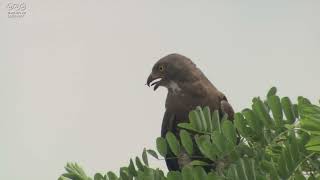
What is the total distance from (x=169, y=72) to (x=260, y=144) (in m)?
1.94

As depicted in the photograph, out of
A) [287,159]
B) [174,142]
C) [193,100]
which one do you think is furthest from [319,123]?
[193,100]

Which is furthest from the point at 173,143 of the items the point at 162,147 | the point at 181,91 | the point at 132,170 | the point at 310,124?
the point at 181,91

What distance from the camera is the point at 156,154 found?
1718mm

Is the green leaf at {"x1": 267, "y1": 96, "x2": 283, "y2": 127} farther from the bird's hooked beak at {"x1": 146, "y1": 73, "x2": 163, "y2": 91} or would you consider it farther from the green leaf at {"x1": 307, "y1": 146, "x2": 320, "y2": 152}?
the bird's hooked beak at {"x1": 146, "y1": 73, "x2": 163, "y2": 91}

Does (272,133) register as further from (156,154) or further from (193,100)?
(193,100)

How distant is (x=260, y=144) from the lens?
139cm

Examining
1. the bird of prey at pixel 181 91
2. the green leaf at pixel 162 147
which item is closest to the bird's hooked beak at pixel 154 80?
the bird of prey at pixel 181 91

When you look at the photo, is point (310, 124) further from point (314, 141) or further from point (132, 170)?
point (132, 170)

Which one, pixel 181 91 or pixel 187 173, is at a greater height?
pixel 181 91

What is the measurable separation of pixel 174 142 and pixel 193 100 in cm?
157

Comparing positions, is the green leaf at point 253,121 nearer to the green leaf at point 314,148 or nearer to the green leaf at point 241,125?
the green leaf at point 241,125

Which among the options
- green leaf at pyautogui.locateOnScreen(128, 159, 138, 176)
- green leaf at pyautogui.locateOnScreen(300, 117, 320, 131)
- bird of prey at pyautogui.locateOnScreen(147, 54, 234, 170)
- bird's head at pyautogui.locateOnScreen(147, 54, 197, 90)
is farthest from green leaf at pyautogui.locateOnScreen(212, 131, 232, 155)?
bird's head at pyautogui.locateOnScreen(147, 54, 197, 90)

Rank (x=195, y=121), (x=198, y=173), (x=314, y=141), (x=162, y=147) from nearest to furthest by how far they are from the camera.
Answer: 1. (x=314, y=141)
2. (x=198, y=173)
3. (x=195, y=121)
4. (x=162, y=147)

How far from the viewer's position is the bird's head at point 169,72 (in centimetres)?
331
